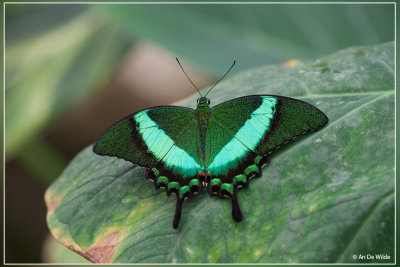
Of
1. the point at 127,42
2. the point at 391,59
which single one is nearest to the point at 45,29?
the point at 127,42

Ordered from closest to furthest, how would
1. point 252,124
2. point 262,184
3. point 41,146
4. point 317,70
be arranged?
1. point 262,184
2. point 252,124
3. point 317,70
4. point 41,146

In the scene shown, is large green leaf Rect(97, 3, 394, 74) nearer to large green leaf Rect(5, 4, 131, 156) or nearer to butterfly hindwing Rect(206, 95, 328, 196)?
large green leaf Rect(5, 4, 131, 156)

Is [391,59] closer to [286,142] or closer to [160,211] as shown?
[286,142]

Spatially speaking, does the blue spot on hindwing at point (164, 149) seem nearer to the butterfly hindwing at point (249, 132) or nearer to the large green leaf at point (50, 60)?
the butterfly hindwing at point (249, 132)

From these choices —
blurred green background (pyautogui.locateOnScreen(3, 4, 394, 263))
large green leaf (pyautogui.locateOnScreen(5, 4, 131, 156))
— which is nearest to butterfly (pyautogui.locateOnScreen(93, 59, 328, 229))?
blurred green background (pyautogui.locateOnScreen(3, 4, 394, 263))

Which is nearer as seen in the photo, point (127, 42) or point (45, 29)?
point (127, 42)

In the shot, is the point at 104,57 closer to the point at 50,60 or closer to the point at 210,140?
the point at 50,60

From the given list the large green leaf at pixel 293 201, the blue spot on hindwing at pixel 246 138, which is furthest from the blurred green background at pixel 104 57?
the blue spot on hindwing at pixel 246 138
